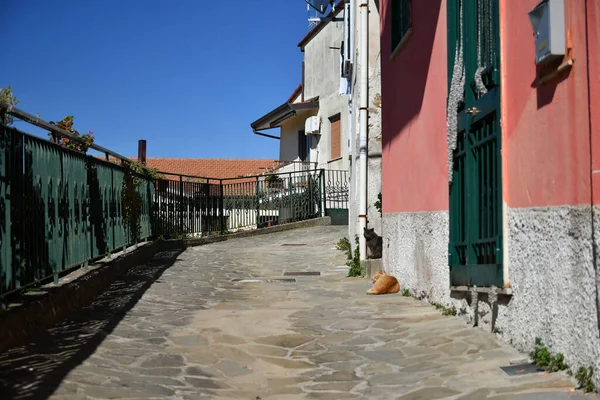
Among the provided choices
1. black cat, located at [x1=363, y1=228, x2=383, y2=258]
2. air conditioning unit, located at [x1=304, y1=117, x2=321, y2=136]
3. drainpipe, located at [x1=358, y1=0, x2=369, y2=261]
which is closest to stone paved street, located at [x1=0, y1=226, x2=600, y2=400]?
black cat, located at [x1=363, y1=228, x2=383, y2=258]

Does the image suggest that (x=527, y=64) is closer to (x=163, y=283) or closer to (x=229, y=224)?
(x=163, y=283)

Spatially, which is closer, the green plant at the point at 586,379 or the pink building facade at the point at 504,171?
the green plant at the point at 586,379

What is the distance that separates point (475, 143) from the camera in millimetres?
5629

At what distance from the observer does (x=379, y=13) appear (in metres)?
10.6

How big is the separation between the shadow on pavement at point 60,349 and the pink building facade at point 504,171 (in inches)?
118

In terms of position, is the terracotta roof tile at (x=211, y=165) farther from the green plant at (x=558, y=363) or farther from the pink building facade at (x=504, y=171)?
the green plant at (x=558, y=363)

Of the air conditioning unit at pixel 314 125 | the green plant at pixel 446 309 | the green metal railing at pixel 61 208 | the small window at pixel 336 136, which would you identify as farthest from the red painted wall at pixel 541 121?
the air conditioning unit at pixel 314 125

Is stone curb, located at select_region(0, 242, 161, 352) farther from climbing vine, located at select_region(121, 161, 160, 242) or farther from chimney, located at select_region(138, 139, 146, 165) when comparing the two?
chimney, located at select_region(138, 139, 146, 165)

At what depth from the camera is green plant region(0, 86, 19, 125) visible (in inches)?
211

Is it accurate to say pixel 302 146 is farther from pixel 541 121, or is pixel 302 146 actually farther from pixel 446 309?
pixel 541 121

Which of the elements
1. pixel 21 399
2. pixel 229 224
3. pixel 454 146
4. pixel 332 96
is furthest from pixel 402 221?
pixel 332 96

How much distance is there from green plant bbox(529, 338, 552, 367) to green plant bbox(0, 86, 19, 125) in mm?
4186

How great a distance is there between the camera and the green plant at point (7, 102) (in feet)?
17.5

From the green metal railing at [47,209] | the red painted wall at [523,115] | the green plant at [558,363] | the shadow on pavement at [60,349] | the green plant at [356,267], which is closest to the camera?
the red painted wall at [523,115]
